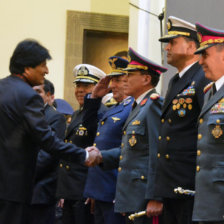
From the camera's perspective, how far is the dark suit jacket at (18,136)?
10.5 feet

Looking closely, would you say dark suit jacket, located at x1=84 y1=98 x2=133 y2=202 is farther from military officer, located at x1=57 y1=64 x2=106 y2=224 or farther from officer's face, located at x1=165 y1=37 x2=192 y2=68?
officer's face, located at x1=165 y1=37 x2=192 y2=68

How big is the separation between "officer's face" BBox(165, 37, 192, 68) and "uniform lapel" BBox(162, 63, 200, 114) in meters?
0.08

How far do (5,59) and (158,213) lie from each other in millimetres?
6160

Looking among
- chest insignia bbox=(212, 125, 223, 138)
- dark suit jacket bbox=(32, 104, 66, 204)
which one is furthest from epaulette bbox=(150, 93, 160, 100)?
dark suit jacket bbox=(32, 104, 66, 204)

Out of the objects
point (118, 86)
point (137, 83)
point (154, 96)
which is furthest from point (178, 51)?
point (118, 86)

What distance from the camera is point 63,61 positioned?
9.17 metres

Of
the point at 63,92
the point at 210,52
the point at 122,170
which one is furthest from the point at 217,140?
the point at 63,92

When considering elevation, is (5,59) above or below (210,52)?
above

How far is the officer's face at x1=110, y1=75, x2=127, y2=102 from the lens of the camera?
13.9 ft

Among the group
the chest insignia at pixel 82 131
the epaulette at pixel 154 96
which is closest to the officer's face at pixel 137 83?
the epaulette at pixel 154 96

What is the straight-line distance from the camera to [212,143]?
102 inches

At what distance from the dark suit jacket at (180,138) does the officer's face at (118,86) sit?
1.16 meters

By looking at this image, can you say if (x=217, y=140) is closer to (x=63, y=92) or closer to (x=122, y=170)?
(x=122, y=170)

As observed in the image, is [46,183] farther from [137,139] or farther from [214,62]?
[214,62]
